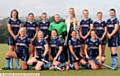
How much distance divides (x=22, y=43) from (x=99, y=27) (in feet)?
6.67

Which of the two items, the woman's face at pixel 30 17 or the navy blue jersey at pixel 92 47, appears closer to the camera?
the woman's face at pixel 30 17

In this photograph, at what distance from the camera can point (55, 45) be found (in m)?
11.3

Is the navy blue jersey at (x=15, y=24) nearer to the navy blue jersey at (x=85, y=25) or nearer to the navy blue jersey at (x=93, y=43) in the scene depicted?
the navy blue jersey at (x=85, y=25)

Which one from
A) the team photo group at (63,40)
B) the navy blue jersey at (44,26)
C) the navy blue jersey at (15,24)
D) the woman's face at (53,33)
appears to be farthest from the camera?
the navy blue jersey at (44,26)

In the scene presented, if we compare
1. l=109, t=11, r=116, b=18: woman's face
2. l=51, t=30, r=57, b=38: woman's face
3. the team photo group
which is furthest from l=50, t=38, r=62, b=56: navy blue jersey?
l=109, t=11, r=116, b=18: woman's face

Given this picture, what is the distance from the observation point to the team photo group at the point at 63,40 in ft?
36.8

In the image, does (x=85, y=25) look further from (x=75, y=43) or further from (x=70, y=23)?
(x=75, y=43)

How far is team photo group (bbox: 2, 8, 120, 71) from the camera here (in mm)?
11227

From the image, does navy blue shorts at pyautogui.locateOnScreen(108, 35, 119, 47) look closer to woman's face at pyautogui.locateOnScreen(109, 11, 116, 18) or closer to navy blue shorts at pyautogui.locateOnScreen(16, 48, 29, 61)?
woman's face at pyautogui.locateOnScreen(109, 11, 116, 18)

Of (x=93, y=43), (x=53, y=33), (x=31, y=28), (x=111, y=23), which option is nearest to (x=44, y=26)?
(x=31, y=28)

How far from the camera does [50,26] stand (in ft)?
37.3

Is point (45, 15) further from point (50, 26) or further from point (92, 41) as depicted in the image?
point (92, 41)

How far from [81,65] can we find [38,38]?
52.0 inches

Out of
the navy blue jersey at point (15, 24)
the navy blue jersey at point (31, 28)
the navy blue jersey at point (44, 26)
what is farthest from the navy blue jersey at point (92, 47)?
the navy blue jersey at point (15, 24)
